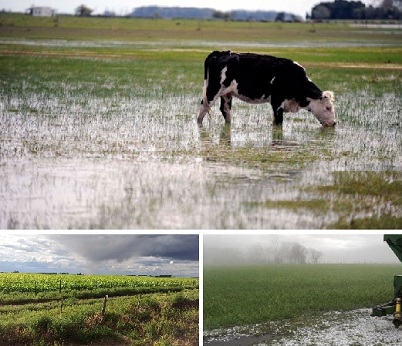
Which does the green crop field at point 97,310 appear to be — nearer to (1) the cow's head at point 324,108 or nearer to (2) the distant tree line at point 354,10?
(1) the cow's head at point 324,108

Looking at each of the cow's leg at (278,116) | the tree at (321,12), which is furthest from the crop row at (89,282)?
the tree at (321,12)

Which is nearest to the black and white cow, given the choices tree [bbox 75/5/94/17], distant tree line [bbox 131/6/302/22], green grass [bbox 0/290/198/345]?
distant tree line [bbox 131/6/302/22]

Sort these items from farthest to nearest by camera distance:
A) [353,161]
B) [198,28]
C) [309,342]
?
[198,28] < [353,161] < [309,342]

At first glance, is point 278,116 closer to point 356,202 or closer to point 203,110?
point 203,110

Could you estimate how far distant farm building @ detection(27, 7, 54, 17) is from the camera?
5.32 m

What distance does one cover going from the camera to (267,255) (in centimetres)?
497

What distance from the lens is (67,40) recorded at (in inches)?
225

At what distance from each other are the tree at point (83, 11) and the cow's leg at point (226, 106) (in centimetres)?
98

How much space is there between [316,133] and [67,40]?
67.8 inches

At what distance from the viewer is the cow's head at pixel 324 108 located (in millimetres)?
5418

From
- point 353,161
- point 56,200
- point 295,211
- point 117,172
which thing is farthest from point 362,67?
point 56,200

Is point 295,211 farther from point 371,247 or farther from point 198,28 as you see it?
point 198,28

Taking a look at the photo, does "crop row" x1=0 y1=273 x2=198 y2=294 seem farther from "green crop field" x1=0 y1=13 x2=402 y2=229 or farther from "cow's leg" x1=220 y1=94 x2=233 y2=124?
"cow's leg" x1=220 y1=94 x2=233 y2=124

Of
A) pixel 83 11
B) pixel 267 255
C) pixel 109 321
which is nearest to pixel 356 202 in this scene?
pixel 267 255
